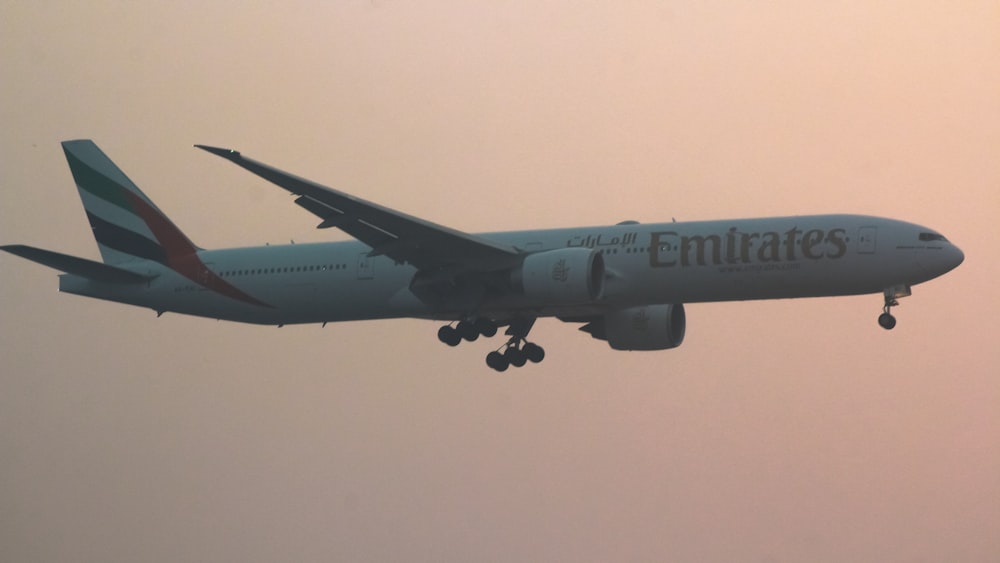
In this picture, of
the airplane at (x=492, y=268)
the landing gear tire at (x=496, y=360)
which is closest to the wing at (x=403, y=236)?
the airplane at (x=492, y=268)

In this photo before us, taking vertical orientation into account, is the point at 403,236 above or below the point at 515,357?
above

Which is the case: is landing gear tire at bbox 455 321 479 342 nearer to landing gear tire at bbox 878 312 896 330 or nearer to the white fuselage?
the white fuselage

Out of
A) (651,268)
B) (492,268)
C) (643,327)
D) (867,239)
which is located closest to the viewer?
(867,239)

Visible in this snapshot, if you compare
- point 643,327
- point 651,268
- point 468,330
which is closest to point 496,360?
point 468,330

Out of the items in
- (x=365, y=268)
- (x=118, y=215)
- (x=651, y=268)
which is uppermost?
(x=118, y=215)

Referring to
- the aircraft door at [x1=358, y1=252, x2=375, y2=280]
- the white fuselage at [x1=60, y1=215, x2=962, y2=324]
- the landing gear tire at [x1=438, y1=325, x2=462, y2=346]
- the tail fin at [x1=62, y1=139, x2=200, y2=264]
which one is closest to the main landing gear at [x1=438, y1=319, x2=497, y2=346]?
the landing gear tire at [x1=438, y1=325, x2=462, y2=346]

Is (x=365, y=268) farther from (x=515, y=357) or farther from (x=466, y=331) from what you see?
(x=515, y=357)
